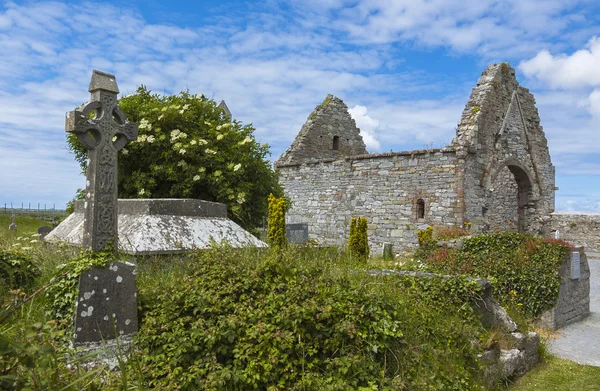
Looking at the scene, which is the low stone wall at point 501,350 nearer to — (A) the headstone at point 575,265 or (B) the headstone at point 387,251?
(A) the headstone at point 575,265

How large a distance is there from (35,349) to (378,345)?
8.99ft

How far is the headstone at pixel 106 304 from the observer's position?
4266 millimetres

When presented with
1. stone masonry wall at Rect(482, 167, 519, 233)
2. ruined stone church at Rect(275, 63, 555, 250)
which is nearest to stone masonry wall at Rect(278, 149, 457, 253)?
ruined stone church at Rect(275, 63, 555, 250)

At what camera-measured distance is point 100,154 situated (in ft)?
15.5

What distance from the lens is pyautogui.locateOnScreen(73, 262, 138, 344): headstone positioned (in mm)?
4266

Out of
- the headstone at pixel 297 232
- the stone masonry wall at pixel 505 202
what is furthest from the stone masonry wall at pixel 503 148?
the headstone at pixel 297 232

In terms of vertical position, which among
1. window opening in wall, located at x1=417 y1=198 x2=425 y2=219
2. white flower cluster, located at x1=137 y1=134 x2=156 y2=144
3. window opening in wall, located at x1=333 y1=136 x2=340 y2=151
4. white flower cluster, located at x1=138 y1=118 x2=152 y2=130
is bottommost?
window opening in wall, located at x1=417 y1=198 x2=425 y2=219

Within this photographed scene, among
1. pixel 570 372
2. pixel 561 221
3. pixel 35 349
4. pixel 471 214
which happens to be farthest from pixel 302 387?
pixel 561 221

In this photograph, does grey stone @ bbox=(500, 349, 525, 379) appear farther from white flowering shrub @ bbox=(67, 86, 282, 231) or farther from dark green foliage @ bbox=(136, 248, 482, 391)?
white flowering shrub @ bbox=(67, 86, 282, 231)

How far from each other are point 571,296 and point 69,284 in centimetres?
876

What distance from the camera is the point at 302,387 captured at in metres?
3.76

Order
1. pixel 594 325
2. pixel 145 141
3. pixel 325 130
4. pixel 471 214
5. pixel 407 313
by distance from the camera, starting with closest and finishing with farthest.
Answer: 1. pixel 407 313
2. pixel 594 325
3. pixel 145 141
4. pixel 471 214
5. pixel 325 130

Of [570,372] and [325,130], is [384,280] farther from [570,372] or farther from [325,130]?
[325,130]

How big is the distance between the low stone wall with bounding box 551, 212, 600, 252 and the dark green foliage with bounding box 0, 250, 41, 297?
20532 millimetres
